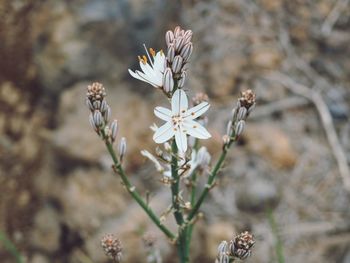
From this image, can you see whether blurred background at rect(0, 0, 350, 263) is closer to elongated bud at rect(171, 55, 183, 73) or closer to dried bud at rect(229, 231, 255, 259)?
dried bud at rect(229, 231, 255, 259)

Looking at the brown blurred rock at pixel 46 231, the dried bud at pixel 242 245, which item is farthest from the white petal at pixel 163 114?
the brown blurred rock at pixel 46 231

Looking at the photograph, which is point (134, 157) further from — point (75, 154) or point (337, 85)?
point (337, 85)

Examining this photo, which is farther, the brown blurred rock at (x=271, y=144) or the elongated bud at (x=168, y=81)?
the brown blurred rock at (x=271, y=144)

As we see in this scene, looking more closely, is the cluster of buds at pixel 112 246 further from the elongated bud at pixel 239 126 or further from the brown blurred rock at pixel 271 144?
the brown blurred rock at pixel 271 144

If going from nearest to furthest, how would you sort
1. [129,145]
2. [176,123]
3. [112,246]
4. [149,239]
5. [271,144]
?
1. [176,123]
2. [112,246]
3. [149,239]
4. [129,145]
5. [271,144]

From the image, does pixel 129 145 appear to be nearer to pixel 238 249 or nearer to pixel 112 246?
pixel 112 246

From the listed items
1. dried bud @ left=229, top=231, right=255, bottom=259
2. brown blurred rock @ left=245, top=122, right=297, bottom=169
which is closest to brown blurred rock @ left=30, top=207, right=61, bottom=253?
brown blurred rock @ left=245, top=122, right=297, bottom=169

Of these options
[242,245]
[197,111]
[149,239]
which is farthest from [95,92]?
[149,239]
